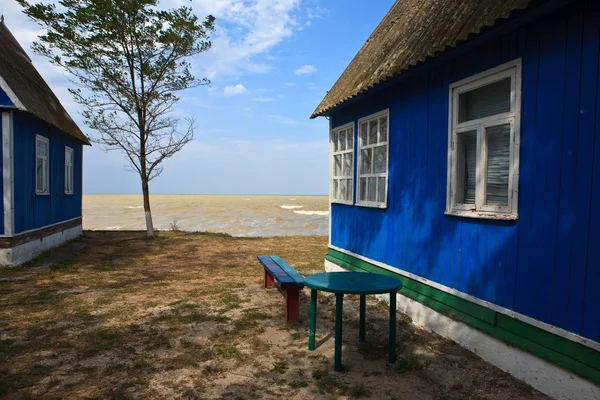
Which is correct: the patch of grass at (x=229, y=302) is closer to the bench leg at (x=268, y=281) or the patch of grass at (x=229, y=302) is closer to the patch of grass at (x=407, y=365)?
A: the bench leg at (x=268, y=281)

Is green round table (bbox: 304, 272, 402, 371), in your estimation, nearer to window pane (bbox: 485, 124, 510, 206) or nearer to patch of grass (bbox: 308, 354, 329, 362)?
patch of grass (bbox: 308, 354, 329, 362)

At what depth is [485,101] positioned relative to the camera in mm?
4477

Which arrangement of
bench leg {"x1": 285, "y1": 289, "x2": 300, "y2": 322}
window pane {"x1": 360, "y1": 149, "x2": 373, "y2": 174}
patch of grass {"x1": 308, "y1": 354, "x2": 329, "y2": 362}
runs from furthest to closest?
window pane {"x1": 360, "y1": 149, "x2": 373, "y2": 174} < bench leg {"x1": 285, "y1": 289, "x2": 300, "y2": 322} < patch of grass {"x1": 308, "y1": 354, "x2": 329, "y2": 362}

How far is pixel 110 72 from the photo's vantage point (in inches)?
615

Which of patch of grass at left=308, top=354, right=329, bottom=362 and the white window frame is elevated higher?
the white window frame

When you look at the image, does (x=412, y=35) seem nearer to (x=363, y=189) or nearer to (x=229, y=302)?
(x=363, y=189)

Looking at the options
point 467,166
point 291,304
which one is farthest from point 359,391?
point 467,166

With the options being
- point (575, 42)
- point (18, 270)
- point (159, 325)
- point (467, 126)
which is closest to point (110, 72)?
point (18, 270)

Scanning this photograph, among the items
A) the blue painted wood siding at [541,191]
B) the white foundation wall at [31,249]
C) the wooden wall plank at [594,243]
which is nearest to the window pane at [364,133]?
the blue painted wood siding at [541,191]

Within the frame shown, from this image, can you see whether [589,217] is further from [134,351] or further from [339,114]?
[339,114]

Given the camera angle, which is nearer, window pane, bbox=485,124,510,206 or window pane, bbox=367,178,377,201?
window pane, bbox=485,124,510,206

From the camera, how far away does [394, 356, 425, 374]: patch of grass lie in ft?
13.4

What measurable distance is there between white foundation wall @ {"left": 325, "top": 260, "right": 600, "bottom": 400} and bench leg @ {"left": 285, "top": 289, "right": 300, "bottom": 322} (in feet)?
5.57

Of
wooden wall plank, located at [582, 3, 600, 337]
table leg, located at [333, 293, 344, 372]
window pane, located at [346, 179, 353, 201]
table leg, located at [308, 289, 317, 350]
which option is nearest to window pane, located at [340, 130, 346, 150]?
window pane, located at [346, 179, 353, 201]
